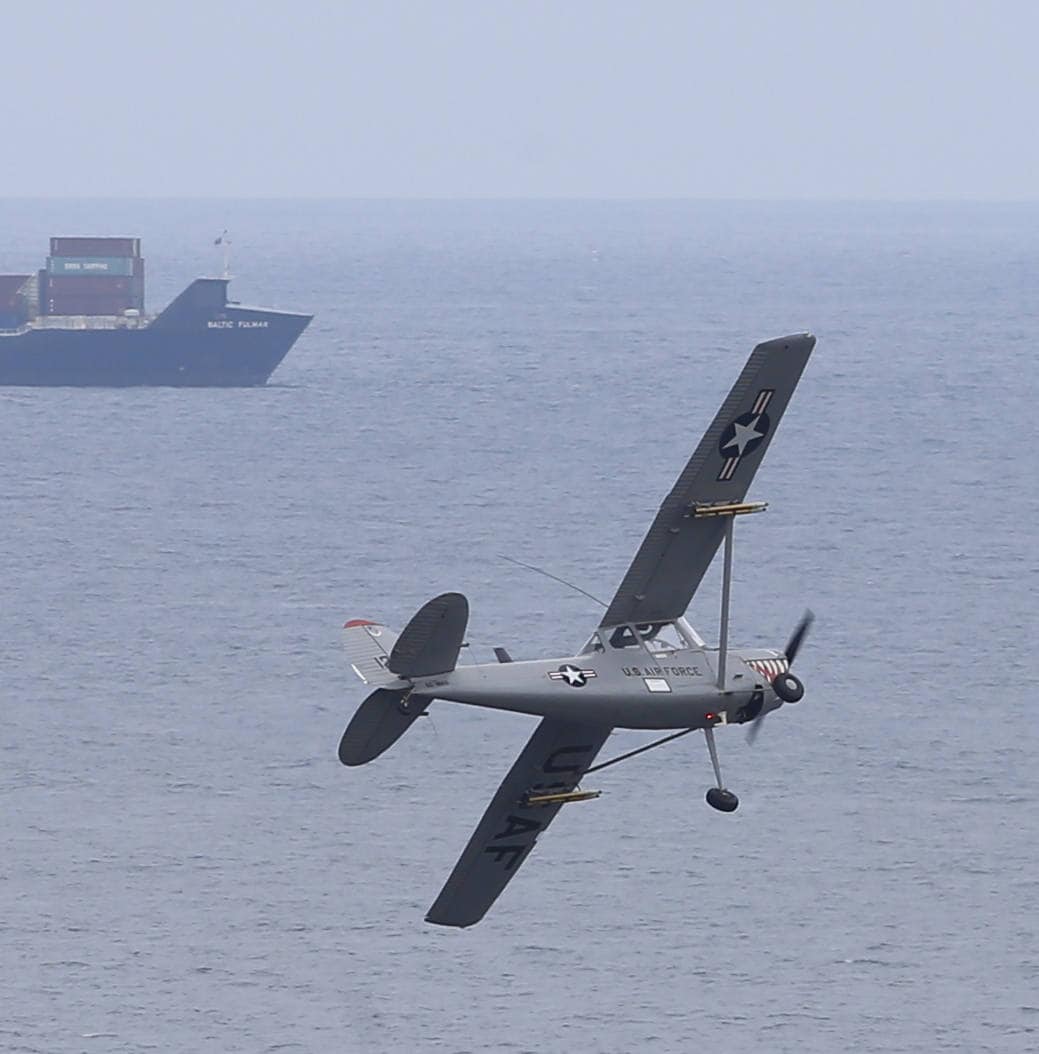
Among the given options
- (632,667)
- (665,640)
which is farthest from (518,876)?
(632,667)

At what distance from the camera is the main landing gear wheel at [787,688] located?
48.9m

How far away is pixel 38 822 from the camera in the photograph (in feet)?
449

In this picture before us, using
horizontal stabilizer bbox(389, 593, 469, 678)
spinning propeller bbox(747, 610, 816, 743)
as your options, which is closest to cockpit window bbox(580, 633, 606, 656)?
spinning propeller bbox(747, 610, 816, 743)

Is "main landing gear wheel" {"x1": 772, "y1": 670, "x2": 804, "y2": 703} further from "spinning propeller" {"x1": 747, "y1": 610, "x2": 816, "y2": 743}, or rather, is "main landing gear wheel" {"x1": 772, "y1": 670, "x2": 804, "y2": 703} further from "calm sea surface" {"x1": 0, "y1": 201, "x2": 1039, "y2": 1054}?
"calm sea surface" {"x1": 0, "y1": 201, "x2": 1039, "y2": 1054}

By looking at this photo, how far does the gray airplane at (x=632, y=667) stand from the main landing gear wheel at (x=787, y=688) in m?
0.04

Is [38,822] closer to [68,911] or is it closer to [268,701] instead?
[68,911]

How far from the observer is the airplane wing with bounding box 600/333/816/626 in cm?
4656

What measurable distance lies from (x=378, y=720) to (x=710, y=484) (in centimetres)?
789

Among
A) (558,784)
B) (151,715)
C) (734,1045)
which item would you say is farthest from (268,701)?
(558,784)

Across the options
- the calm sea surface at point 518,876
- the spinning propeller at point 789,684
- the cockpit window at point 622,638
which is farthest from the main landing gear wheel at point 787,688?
the calm sea surface at point 518,876

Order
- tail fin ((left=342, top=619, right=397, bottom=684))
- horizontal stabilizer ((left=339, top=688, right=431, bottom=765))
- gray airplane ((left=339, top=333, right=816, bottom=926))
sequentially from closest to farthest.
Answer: horizontal stabilizer ((left=339, top=688, right=431, bottom=765)) → gray airplane ((left=339, top=333, right=816, bottom=926)) → tail fin ((left=342, top=619, right=397, bottom=684))

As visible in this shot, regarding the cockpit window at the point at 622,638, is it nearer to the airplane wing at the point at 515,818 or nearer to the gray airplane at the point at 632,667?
the gray airplane at the point at 632,667

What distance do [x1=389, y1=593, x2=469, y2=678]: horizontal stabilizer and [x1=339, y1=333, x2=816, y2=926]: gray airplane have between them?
25 mm

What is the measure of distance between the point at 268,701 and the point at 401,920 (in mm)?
35206
